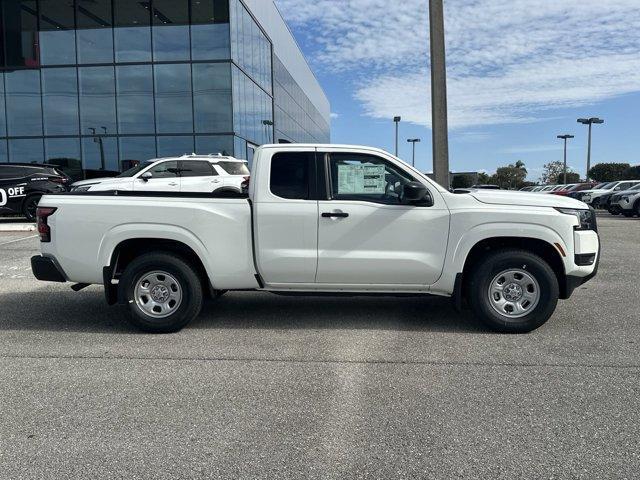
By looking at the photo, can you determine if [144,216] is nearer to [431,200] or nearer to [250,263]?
[250,263]

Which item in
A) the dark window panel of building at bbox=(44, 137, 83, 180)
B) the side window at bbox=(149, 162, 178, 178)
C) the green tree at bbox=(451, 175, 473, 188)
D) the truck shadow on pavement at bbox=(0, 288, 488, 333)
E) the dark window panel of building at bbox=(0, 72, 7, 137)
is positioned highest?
the dark window panel of building at bbox=(0, 72, 7, 137)

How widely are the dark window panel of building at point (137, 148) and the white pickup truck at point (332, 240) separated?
55.7 feet

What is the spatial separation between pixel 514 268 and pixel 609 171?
63.3 metres

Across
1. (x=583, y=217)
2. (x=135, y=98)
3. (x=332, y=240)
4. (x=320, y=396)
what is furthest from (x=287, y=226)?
(x=135, y=98)

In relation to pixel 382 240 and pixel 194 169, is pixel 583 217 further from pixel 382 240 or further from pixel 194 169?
pixel 194 169

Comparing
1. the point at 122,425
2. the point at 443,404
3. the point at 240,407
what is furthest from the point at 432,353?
the point at 122,425

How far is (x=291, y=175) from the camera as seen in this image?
18.8 ft

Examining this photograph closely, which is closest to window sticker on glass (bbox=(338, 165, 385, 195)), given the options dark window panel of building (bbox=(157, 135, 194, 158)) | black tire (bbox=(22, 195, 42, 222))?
black tire (bbox=(22, 195, 42, 222))

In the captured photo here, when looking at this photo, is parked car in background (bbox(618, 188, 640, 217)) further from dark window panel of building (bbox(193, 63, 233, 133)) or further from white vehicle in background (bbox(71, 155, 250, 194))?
white vehicle in background (bbox(71, 155, 250, 194))

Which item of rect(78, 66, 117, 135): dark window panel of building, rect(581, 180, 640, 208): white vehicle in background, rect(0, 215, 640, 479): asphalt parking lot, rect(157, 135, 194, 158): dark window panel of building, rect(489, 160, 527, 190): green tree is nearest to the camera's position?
rect(0, 215, 640, 479): asphalt parking lot

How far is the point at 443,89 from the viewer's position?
38.7 ft

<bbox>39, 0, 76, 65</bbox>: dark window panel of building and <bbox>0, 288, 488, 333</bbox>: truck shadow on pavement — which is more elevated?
<bbox>39, 0, 76, 65</bbox>: dark window panel of building

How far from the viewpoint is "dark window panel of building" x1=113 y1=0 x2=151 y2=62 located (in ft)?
72.1

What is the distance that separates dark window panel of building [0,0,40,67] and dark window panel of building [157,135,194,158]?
239 inches
